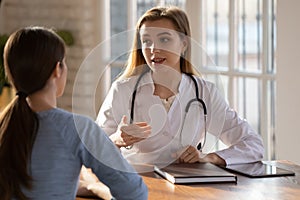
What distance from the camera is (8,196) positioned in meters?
1.58

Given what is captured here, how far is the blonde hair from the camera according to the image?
2.53 metres

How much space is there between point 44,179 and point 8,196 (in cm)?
9

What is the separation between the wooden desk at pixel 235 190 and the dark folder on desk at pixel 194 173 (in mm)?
24

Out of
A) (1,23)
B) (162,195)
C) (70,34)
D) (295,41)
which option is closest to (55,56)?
(162,195)

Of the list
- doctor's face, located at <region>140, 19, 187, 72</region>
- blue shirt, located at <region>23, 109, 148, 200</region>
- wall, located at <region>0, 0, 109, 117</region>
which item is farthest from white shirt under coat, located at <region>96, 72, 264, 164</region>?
Answer: wall, located at <region>0, 0, 109, 117</region>

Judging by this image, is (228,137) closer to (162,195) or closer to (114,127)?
(114,127)

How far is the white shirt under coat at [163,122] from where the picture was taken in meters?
2.51

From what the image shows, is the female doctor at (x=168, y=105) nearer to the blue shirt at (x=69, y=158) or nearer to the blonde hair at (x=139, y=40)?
the blonde hair at (x=139, y=40)

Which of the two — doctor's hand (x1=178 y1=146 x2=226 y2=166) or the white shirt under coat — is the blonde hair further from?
doctor's hand (x1=178 y1=146 x2=226 y2=166)

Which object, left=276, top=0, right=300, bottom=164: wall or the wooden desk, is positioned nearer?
the wooden desk

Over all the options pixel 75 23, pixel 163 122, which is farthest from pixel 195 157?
pixel 75 23

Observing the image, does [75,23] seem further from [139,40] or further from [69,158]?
[69,158]

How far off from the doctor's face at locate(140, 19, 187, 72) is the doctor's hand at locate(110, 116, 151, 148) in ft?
0.85

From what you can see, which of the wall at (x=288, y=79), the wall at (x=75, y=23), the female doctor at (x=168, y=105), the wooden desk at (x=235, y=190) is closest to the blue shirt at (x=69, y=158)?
the wooden desk at (x=235, y=190)
